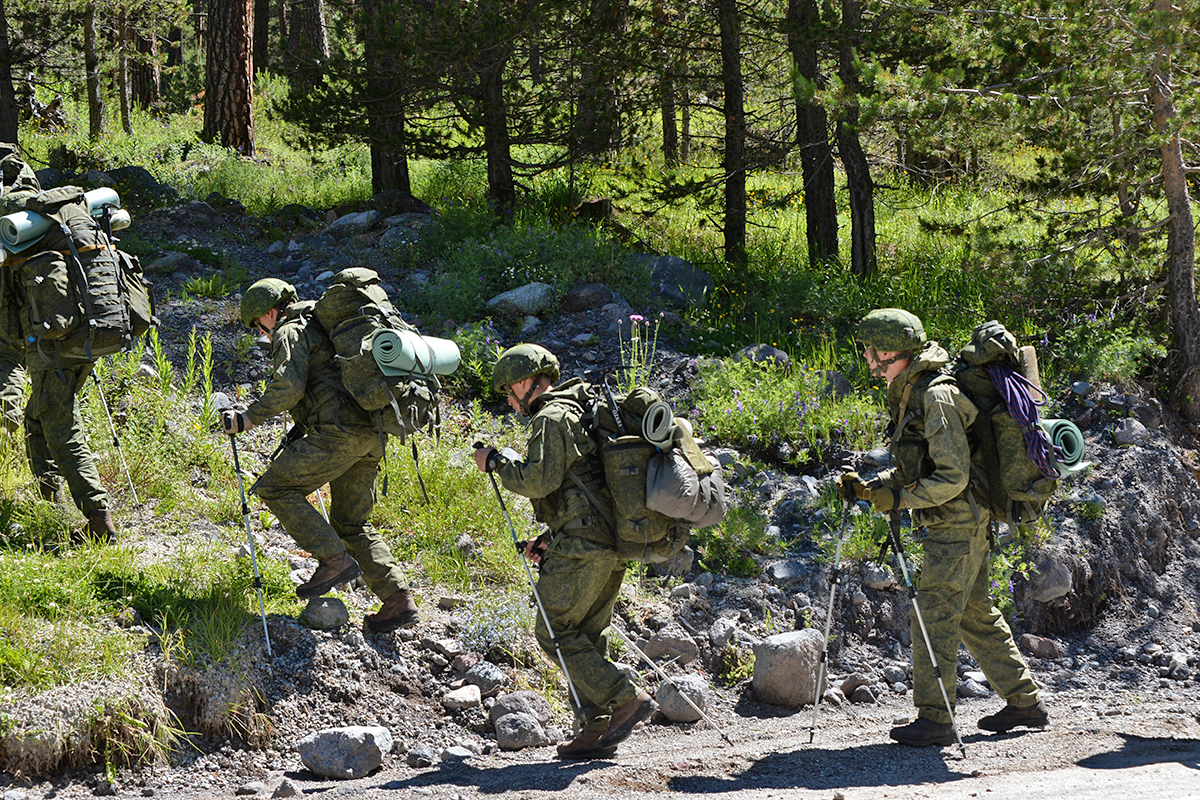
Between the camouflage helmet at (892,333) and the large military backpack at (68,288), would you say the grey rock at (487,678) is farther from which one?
the large military backpack at (68,288)

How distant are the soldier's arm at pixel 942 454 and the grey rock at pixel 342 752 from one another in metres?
2.88

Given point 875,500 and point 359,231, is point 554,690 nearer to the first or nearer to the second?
point 875,500

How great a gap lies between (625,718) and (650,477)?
1.22 m

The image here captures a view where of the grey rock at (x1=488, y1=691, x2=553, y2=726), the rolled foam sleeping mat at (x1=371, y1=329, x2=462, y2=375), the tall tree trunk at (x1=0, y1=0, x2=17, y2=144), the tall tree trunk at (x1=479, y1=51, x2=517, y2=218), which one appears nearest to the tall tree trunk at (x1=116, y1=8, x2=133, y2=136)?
the tall tree trunk at (x1=0, y1=0, x2=17, y2=144)

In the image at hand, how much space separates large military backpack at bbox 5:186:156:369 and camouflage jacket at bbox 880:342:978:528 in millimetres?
4409

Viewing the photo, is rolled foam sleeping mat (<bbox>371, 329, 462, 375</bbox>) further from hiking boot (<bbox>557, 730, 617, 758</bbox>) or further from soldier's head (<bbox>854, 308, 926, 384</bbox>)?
soldier's head (<bbox>854, 308, 926, 384</bbox>)

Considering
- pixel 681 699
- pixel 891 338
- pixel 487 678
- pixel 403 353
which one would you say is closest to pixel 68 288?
pixel 403 353

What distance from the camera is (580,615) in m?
4.81

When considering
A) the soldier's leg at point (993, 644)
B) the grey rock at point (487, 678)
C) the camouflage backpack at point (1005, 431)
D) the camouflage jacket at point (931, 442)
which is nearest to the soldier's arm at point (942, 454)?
the camouflage jacket at point (931, 442)

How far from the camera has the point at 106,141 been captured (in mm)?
14969

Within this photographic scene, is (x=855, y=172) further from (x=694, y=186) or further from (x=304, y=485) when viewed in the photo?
(x=304, y=485)

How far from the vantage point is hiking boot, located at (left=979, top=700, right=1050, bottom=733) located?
5.29 metres

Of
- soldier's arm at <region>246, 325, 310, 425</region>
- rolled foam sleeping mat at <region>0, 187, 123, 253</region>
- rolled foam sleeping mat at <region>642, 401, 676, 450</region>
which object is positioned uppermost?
rolled foam sleeping mat at <region>0, 187, 123, 253</region>

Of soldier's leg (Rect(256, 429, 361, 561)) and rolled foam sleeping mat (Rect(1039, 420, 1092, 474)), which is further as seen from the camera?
soldier's leg (Rect(256, 429, 361, 561))
